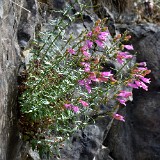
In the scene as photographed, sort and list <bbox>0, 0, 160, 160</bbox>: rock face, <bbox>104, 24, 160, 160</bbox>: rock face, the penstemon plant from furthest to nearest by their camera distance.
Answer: <bbox>104, 24, 160, 160</bbox>: rock face
the penstemon plant
<bbox>0, 0, 160, 160</bbox>: rock face

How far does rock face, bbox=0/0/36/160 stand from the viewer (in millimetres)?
2840

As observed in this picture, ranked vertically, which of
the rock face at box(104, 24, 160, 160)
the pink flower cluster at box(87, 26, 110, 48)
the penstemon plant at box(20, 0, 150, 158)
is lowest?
the rock face at box(104, 24, 160, 160)

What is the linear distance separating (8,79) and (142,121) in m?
2.62

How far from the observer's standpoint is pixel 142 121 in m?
5.23

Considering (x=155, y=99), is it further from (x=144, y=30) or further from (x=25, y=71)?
(x=25, y=71)

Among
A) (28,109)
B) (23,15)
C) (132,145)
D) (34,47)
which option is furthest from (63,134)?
(132,145)

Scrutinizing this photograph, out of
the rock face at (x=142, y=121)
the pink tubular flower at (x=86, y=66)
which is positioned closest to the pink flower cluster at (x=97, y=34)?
the pink tubular flower at (x=86, y=66)

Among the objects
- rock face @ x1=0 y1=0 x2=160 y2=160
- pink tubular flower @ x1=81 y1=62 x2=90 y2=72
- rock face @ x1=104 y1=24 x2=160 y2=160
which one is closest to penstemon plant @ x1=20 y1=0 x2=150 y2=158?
pink tubular flower @ x1=81 y1=62 x2=90 y2=72

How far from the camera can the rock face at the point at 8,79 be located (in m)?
2.84

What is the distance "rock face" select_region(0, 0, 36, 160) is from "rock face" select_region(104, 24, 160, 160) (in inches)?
79.6

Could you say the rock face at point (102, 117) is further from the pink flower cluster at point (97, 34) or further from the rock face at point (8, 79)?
the pink flower cluster at point (97, 34)

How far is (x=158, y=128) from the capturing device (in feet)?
17.1

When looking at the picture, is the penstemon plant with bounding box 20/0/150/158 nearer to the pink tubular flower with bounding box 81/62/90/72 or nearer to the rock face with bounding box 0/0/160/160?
the pink tubular flower with bounding box 81/62/90/72

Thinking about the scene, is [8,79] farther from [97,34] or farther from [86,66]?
[97,34]
